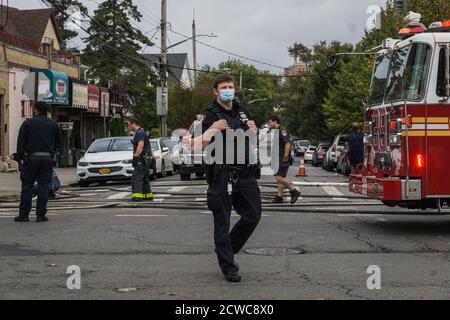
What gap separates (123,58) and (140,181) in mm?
43702

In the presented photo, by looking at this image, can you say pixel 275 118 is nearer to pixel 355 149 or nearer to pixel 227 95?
pixel 355 149

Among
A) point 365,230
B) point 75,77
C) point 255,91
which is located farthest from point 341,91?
point 255,91

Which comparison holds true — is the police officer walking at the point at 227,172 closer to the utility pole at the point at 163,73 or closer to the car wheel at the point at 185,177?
the car wheel at the point at 185,177

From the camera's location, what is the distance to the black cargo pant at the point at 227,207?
23.8 feet

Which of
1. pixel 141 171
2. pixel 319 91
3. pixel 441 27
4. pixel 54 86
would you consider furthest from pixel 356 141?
pixel 319 91

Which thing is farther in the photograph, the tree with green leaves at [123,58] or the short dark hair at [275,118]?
the tree with green leaves at [123,58]

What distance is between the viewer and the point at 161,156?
27.4 metres

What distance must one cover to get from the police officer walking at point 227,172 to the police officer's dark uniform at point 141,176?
867 centimetres

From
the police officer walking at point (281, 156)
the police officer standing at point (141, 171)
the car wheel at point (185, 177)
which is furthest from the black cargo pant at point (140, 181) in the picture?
the car wheel at point (185, 177)

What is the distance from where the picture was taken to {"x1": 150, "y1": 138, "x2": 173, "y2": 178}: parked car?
2705cm

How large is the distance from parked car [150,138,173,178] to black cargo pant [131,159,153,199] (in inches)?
404

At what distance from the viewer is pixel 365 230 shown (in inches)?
443
